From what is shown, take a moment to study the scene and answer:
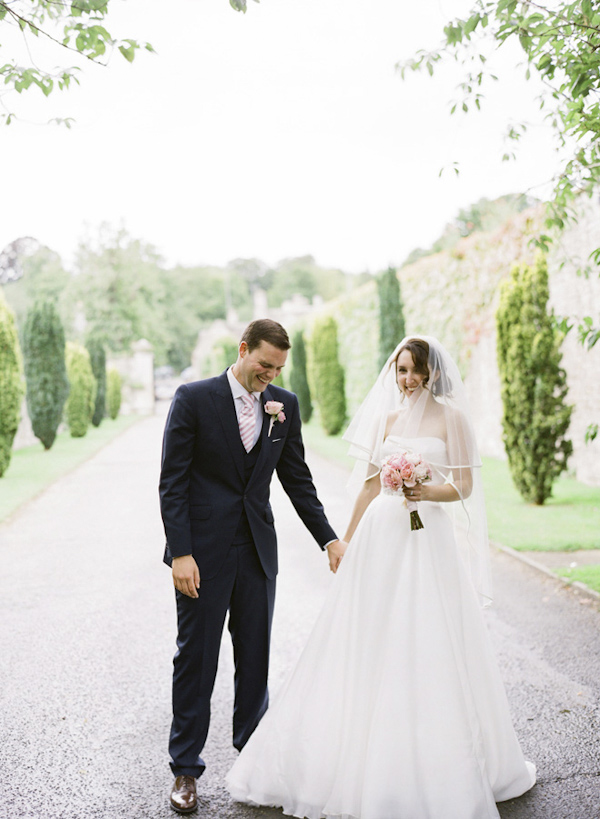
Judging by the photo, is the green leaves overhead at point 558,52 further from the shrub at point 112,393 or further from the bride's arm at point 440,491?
the shrub at point 112,393

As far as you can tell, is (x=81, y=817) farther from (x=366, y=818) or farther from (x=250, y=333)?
(x=250, y=333)

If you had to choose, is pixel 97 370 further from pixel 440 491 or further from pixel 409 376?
pixel 440 491

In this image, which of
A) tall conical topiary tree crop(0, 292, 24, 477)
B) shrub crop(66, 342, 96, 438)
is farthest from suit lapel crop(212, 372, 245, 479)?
shrub crop(66, 342, 96, 438)

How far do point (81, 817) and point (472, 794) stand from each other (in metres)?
1.63

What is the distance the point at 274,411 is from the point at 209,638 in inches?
42.2

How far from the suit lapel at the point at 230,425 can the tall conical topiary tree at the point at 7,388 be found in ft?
43.8

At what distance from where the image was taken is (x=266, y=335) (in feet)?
10.8

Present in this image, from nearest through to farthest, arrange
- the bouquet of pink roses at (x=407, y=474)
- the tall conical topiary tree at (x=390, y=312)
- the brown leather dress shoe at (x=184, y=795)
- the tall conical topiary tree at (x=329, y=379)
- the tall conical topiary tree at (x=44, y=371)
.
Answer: the brown leather dress shoe at (x=184, y=795)
the bouquet of pink roses at (x=407, y=474)
the tall conical topiary tree at (x=390, y=312)
the tall conical topiary tree at (x=44, y=371)
the tall conical topiary tree at (x=329, y=379)

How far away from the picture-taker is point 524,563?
7.62 m

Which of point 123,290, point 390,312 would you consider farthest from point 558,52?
point 123,290

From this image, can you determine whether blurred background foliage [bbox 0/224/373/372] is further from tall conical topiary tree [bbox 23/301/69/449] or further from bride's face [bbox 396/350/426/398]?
bride's face [bbox 396/350/426/398]

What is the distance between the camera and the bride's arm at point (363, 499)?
12.6 feet

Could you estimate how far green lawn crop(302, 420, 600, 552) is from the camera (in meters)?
8.33

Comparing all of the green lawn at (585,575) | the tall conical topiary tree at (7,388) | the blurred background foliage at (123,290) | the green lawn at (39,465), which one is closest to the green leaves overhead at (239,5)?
the green lawn at (585,575)
